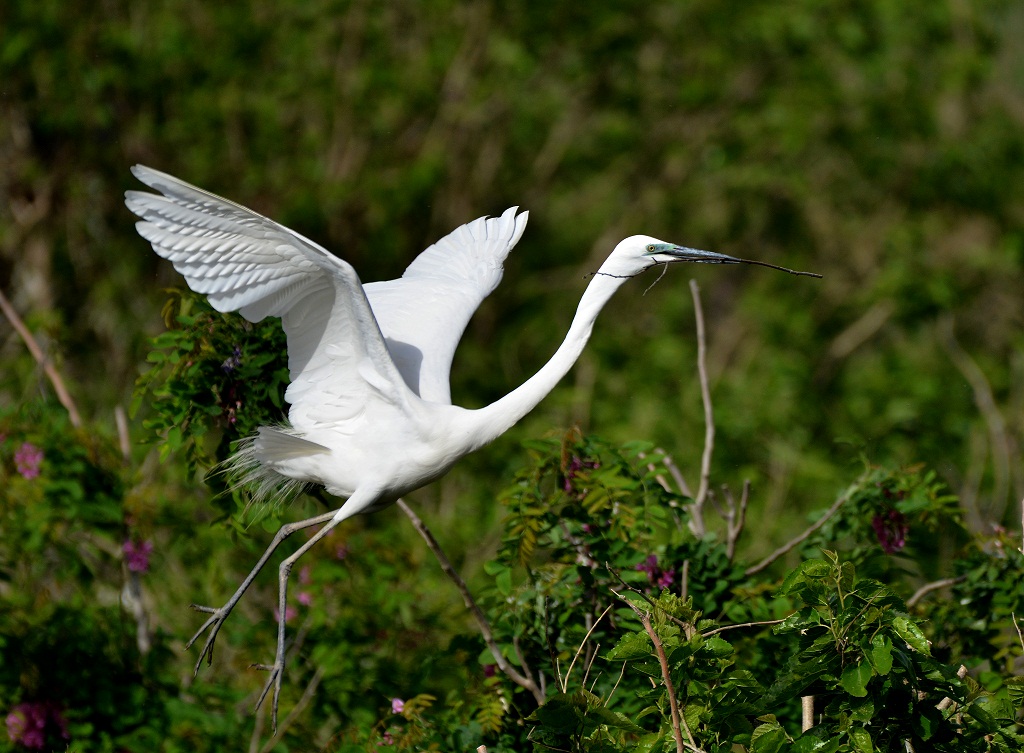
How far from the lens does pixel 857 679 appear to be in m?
2.57

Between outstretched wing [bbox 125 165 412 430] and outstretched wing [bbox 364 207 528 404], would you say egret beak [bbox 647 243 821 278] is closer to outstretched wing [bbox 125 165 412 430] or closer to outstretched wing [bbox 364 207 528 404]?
outstretched wing [bbox 125 165 412 430]

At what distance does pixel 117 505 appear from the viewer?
4.46m

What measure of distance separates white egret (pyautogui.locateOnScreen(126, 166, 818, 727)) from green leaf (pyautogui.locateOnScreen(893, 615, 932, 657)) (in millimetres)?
1305

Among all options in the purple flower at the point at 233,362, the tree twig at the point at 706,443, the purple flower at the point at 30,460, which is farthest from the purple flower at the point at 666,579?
the purple flower at the point at 30,460

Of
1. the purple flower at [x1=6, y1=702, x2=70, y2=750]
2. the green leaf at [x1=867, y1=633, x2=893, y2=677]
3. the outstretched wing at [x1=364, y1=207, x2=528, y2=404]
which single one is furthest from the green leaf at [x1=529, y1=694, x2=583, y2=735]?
the purple flower at [x1=6, y1=702, x2=70, y2=750]

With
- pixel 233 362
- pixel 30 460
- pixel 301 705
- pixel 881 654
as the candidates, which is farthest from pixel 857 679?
pixel 30 460

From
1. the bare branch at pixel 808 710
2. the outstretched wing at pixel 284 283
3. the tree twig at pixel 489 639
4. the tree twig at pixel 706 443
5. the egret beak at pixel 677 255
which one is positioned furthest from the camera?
the tree twig at pixel 706 443

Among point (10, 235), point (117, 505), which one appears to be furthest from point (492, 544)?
point (10, 235)

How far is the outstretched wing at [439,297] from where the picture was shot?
14.2 ft

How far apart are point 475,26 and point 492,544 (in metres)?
4.87

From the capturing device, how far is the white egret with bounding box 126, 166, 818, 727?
343cm

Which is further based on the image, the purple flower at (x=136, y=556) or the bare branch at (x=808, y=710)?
the purple flower at (x=136, y=556)

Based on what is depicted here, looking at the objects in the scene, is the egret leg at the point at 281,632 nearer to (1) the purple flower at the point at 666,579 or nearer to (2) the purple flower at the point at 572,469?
(2) the purple flower at the point at 572,469

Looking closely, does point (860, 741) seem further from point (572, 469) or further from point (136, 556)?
point (136, 556)
